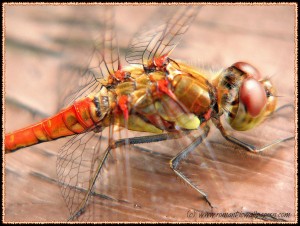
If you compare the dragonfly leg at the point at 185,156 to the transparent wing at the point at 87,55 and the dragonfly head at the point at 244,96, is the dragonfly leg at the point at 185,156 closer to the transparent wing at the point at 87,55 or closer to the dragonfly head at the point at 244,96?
the dragonfly head at the point at 244,96

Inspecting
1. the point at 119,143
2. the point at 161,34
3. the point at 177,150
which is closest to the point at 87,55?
the point at 161,34

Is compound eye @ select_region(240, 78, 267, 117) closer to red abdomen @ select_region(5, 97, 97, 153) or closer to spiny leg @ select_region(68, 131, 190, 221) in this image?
spiny leg @ select_region(68, 131, 190, 221)

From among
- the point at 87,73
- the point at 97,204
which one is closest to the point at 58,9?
the point at 87,73

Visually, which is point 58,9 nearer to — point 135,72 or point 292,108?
point 135,72

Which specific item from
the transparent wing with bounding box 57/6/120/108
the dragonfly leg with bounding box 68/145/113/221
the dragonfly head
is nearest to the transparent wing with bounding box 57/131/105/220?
the dragonfly leg with bounding box 68/145/113/221

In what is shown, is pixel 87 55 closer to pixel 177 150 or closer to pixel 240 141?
pixel 177 150

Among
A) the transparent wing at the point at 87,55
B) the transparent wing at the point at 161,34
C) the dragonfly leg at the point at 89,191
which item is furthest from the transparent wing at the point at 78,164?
the transparent wing at the point at 161,34
